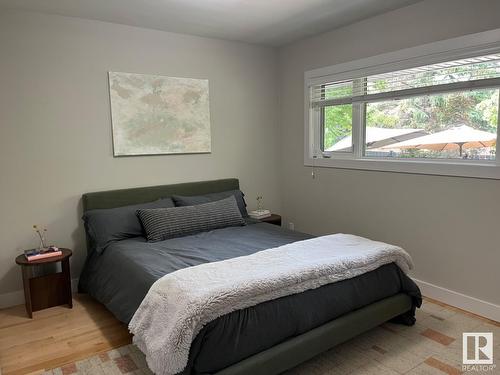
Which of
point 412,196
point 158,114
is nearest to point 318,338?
point 412,196

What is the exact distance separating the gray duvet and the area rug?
0.20 meters

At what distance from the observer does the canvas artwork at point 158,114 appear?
3.56 meters

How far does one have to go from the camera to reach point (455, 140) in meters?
3.07

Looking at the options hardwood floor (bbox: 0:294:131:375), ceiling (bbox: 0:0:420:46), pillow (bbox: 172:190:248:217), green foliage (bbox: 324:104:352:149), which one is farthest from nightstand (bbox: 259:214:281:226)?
ceiling (bbox: 0:0:420:46)

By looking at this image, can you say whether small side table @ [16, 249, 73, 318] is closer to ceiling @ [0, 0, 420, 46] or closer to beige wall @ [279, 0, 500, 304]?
ceiling @ [0, 0, 420, 46]

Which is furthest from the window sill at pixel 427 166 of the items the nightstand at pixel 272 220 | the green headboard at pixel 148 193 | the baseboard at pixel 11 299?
the baseboard at pixel 11 299

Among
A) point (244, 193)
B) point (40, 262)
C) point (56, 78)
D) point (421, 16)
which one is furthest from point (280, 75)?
point (40, 262)

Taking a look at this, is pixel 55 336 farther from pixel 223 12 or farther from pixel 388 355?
pixel 223 12

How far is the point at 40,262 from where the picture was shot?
2939mm

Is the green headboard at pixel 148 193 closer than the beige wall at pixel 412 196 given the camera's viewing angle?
No

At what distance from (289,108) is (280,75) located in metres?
0.44

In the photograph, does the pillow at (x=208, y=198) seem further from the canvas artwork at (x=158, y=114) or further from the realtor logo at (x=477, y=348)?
the realtor logo at (x=477, y=348)

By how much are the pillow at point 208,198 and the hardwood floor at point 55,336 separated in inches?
45.8

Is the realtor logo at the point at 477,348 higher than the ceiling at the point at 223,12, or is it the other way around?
the ceiling at the point at 223,12
